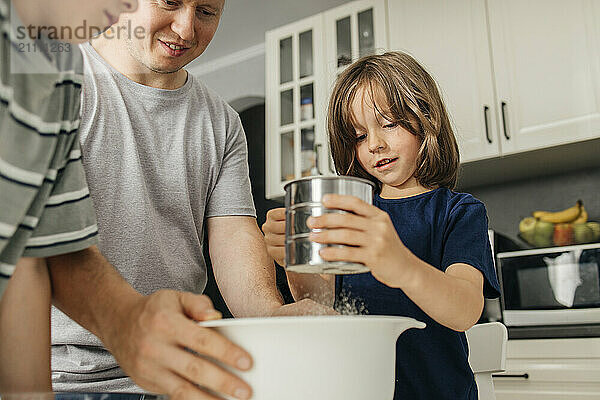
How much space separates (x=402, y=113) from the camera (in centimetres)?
101

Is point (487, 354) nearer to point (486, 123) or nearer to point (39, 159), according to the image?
point (39, 159)

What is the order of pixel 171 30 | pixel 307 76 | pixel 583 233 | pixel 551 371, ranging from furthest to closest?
pixel 307 76 < pixel 583 233 < pixel 551 371 < pixel 171 30

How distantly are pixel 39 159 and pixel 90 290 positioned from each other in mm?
139

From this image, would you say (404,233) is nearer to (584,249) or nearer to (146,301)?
(146,301)

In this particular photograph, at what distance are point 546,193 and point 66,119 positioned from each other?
2440 mm

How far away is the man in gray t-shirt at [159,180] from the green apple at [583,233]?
5.49 feet

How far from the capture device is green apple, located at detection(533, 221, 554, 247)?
239 centimetres

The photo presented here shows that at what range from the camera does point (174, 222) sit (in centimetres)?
99

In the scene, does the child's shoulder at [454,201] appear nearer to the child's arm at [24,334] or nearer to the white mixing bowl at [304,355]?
the white mixing bowl at [304,355]

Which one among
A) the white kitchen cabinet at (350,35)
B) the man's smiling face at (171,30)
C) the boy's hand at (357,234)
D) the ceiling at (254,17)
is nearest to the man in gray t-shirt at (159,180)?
the man's smiling face at (171,30)

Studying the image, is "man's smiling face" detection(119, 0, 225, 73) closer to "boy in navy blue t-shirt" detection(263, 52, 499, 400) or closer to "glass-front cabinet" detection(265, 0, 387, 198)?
"boy in navy blue t-shirt" detection(263, 52, 499, 400)

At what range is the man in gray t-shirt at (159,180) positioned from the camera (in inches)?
35.0

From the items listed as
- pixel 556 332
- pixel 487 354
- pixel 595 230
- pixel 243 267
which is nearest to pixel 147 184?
pixel 243 267

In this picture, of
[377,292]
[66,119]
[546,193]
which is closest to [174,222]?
[377,292]
